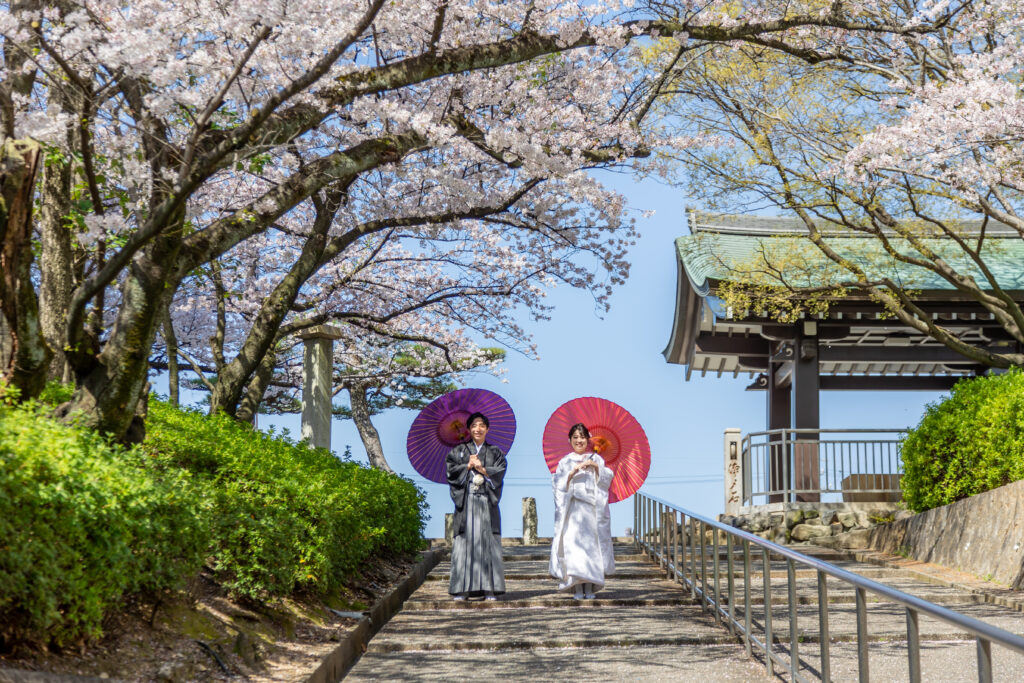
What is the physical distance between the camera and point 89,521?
4223mm

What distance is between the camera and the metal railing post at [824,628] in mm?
4754

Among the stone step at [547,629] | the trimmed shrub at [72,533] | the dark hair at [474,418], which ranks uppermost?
the dark hair at [474,418]

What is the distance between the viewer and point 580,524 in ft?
28.9

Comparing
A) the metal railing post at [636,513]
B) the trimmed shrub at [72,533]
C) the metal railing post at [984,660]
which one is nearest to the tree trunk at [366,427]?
the metal railing post at [636,513]

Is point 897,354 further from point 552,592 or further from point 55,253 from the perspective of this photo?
point 55,253

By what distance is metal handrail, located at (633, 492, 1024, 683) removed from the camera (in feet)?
10.2

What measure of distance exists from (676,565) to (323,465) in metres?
3.60

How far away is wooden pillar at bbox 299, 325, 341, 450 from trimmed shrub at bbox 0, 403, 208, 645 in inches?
317

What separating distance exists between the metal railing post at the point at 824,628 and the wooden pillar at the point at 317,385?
9297mm

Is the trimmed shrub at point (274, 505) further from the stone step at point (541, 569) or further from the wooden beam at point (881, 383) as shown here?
the wooden beam at point (881, 383)

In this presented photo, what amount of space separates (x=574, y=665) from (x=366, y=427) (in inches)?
793

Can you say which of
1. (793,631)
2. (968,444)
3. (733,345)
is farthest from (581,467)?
(733,345)

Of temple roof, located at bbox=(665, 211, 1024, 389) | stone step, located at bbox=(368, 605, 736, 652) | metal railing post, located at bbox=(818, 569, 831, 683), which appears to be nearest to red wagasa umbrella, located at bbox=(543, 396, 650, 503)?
stone step, located at bbox=(368, 605, 736, 652)

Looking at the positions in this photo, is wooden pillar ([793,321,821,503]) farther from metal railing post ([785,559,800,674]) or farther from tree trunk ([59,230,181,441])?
tree trunk ([59,230,181,441])
